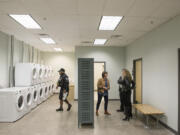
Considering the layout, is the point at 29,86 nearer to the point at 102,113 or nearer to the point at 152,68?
the point at 102,113

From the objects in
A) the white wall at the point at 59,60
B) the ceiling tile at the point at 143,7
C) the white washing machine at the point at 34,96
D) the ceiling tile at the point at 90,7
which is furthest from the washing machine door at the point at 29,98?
the white wall at the point at 59,60

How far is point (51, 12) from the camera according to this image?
3.18 m

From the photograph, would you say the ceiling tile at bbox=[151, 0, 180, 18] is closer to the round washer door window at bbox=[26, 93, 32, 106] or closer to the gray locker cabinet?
the gray locker cabinet

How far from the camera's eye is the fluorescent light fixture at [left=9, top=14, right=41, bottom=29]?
135 inches

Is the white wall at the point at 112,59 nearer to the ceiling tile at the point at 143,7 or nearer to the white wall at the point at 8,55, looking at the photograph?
the white wall at the point at 8,55

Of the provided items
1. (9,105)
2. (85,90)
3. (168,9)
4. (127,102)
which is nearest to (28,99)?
(9,105)

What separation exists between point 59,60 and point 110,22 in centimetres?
623

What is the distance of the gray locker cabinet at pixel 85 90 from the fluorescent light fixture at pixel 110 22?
41.0 inches

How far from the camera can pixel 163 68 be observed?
388 centimetres

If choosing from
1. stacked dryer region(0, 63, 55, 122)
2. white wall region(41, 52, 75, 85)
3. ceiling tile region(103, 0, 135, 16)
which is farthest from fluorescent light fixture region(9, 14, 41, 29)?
white wall region(41, 52, 75, 85)

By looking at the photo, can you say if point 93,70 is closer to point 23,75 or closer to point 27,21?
point 27,21

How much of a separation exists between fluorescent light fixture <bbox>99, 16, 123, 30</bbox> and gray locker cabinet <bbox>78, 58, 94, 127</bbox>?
104 cm

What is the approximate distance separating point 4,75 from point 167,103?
491 centimetres

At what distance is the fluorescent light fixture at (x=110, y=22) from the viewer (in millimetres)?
3573
